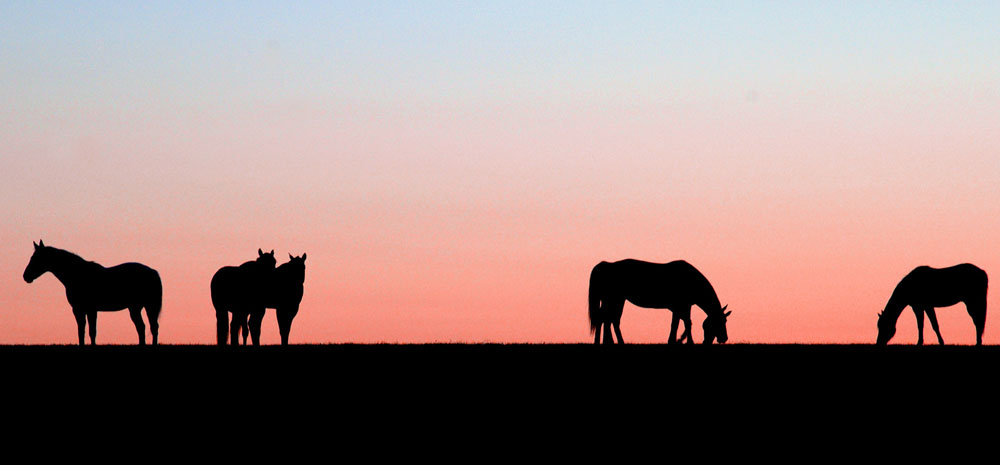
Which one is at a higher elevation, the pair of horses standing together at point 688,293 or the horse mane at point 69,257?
the horse mane at point 69,257

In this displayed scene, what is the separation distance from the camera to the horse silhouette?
2667 cm

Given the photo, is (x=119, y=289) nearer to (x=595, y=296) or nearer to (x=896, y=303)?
(x=595, y=296)

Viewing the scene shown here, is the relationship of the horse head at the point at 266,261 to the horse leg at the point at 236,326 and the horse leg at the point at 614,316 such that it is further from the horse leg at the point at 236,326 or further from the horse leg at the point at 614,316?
the horse leg at the point at 614,316

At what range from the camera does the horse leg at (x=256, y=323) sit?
1056 inches

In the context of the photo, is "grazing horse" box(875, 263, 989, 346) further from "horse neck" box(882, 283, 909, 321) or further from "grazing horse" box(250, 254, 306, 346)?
"grazing horse" box(250, 254, 306, 346)

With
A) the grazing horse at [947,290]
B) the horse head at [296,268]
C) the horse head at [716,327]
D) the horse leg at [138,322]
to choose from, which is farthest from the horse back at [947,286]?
the horse leg at [138,322]

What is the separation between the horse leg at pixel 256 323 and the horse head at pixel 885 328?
48.7 ft

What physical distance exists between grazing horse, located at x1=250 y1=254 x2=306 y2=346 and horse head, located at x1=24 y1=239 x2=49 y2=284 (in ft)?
15.8
